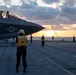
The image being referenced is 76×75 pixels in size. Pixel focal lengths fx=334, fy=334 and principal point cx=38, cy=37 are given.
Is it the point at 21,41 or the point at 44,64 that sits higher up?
the point at 21,41

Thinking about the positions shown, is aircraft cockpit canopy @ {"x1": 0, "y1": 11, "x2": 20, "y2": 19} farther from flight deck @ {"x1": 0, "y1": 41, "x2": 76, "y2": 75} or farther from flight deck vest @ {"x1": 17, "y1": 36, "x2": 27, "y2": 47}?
flight deck vest @ {"x1": 17, "y1": 36, "x2": 27, "y2": 47}

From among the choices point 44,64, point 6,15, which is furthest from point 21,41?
point 6,15

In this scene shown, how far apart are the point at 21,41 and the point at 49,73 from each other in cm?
232

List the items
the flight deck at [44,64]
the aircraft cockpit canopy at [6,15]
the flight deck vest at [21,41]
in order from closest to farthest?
the flight deck at [44,64], the flight deck vest at [21,41], the aircraft cockpit canopy at [6,15]

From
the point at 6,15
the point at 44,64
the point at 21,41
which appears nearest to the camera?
the point at 21,41

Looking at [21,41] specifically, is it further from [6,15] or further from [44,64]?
[6,15]

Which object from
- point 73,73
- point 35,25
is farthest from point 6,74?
point 35,25

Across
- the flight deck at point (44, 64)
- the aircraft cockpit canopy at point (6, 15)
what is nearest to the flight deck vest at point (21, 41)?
the flight deck at point (44, 64)

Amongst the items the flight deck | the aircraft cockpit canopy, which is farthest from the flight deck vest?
the aircraft cockpit canopy

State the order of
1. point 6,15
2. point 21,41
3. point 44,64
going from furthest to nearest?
1. point 6,15
2. point 44,64
3. point 21,41

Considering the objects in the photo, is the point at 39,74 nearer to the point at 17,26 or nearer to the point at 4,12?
the point at 4,12

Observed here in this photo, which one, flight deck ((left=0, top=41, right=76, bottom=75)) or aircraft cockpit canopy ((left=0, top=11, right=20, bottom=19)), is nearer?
flight deck ((left=0, top=41, right=76, bottom=75))

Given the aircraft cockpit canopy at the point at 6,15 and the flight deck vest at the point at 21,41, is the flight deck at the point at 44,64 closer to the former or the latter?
the flight deck vest at the point at 21,41

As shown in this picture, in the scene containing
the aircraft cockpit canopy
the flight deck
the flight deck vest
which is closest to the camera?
the flight deck
